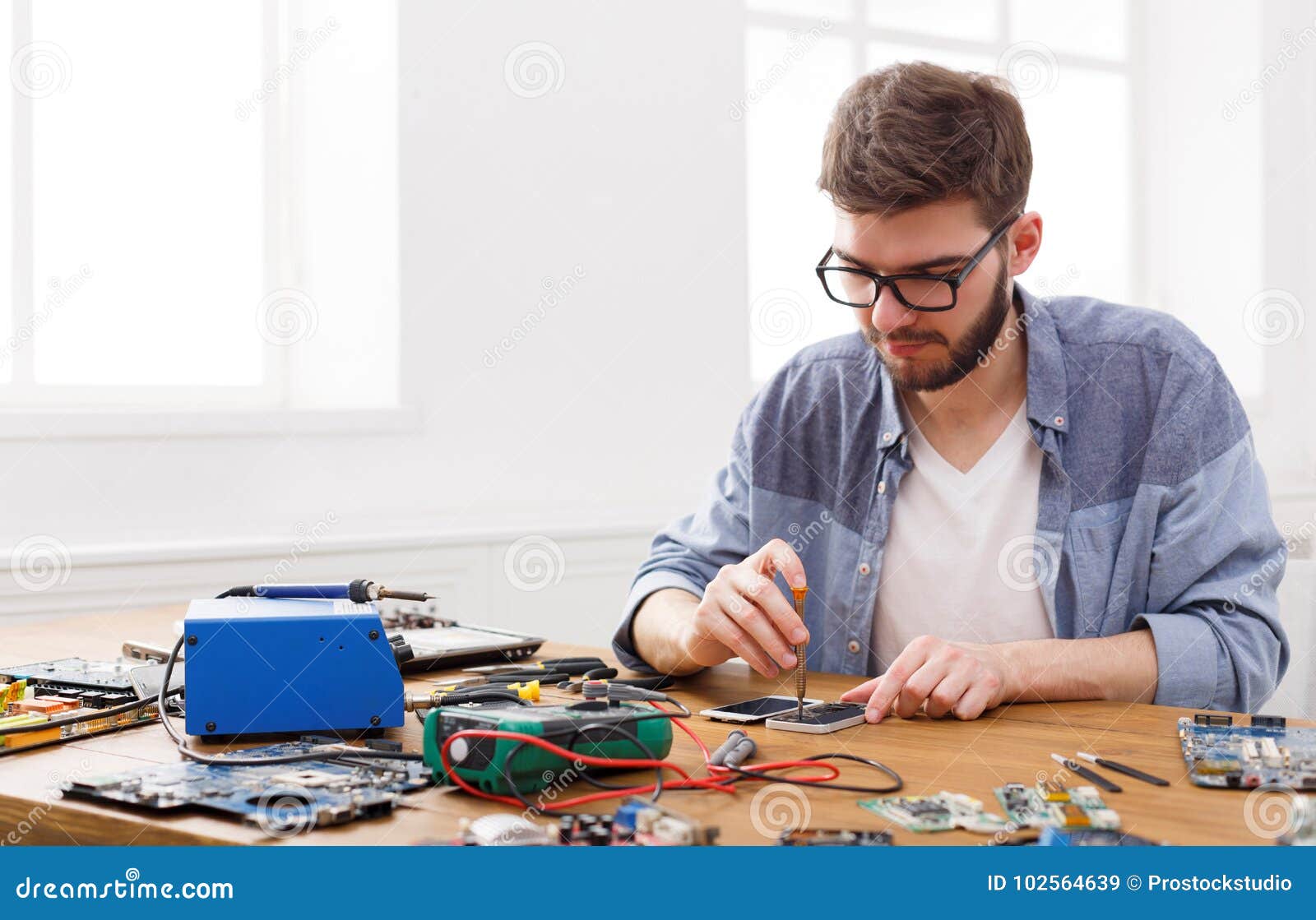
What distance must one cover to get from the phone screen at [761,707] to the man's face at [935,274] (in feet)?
1.87

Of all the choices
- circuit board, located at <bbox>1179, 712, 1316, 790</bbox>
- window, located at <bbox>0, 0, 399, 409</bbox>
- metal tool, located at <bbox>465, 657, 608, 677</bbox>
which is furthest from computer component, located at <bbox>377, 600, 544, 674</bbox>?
window, located at <bbox>0, 0, 399, 409</bbox>

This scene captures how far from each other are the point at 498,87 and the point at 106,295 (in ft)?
3.70

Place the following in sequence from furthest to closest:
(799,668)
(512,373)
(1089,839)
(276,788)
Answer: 1. (512,373)
2. (799,668)
3. (276,788)
4. (1089,839)

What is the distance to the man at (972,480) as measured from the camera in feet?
5.16

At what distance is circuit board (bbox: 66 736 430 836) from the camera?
990 mm

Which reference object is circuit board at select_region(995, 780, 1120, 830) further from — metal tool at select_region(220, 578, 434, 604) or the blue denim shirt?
metal tool at select_region(220, 578, 434, 604)

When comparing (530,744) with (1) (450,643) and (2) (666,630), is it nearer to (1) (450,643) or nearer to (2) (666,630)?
(2) (666,630)

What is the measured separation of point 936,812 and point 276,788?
0.53 m

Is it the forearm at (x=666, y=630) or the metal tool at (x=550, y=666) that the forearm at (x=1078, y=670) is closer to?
the forearm at (x=666, y=630)

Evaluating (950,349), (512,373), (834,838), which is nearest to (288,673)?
(834,838)

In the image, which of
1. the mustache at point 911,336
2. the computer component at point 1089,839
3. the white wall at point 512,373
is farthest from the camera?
the white wall at point 512,373

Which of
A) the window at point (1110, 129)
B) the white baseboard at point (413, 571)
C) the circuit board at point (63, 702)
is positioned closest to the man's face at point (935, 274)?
the circuit board at point (63, 702)

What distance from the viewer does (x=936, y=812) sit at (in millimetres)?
992

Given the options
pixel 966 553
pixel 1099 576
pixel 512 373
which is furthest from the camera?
pixel 512 373
